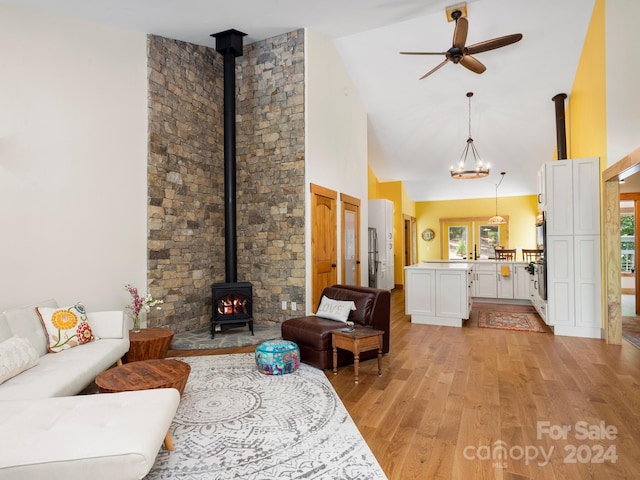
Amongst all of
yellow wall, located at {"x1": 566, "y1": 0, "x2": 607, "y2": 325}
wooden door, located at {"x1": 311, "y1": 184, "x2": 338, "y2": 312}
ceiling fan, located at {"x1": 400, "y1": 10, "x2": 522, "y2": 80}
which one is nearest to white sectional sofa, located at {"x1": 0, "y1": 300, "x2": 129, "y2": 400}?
wooden door, located at {"x1": 311, "y1": 184, "x2": 338, "y2": 312}

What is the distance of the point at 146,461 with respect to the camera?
5.24 feet

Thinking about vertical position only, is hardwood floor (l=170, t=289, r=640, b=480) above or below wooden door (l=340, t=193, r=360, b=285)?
below

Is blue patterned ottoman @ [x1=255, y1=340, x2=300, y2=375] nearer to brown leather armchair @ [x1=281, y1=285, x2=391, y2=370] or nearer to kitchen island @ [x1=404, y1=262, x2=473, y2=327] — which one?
brown leather armchair @ [x1=281, y1=285, x2=391, y2=370]

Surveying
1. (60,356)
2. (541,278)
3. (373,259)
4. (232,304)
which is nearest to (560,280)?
(541,278)

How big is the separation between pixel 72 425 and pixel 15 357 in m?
1.19

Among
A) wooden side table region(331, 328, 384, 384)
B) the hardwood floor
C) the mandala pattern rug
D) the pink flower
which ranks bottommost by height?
the hardwood floor

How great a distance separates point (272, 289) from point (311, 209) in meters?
1.31

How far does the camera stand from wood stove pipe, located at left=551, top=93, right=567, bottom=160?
6.41 meters

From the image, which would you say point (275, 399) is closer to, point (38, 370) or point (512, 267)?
point (38, 370)

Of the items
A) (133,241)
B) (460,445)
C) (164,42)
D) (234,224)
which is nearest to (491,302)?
(234,224)

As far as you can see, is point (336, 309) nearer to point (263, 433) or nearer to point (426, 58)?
point (263, 433)

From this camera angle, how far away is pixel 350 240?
267 inches

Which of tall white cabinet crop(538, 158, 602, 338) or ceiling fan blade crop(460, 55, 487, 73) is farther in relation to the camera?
tall white cabinet crop(538, 158, 602, 338)

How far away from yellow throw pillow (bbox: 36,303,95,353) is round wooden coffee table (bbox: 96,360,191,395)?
0.81 meters
